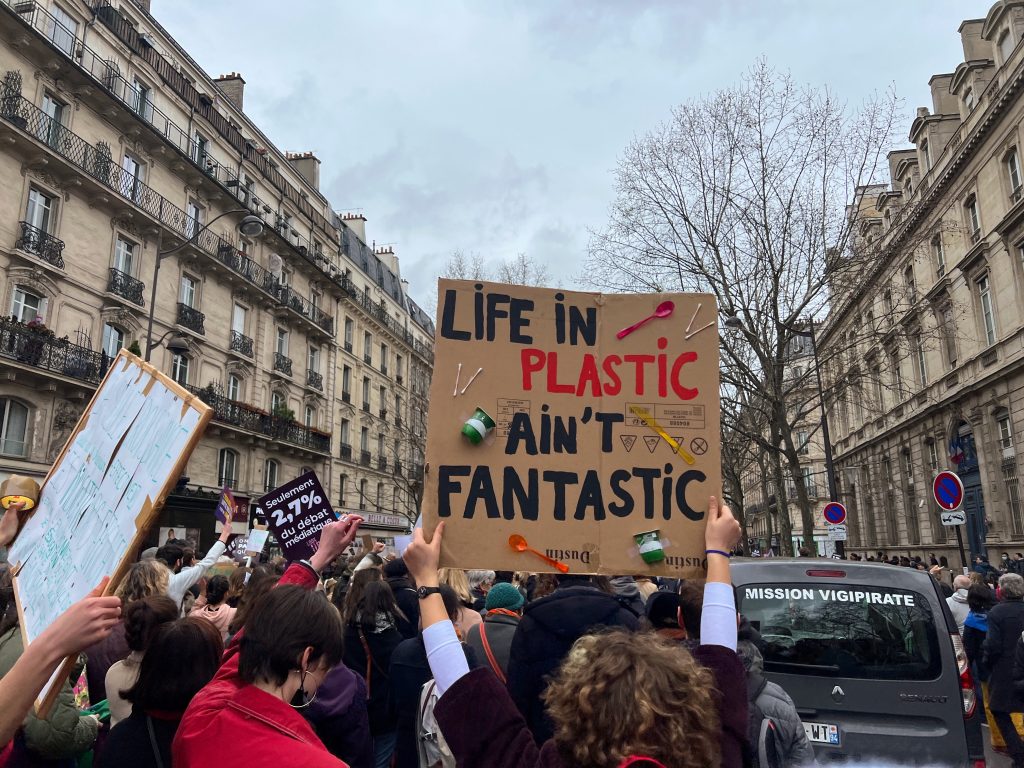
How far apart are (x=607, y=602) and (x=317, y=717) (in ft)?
4.63

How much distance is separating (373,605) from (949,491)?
36.0 feet

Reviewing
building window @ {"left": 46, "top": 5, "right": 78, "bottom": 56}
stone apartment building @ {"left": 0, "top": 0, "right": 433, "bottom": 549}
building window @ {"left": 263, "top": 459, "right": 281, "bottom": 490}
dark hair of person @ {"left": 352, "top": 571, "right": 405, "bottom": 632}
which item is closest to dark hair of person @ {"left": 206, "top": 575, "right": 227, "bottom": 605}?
dark hair of person @ {"left": 352, "top": 571, "right": 405, "bottom": 632}

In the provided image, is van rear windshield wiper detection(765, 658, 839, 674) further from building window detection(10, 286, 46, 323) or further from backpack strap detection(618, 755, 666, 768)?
building window detection(10, 286, 46, 323)

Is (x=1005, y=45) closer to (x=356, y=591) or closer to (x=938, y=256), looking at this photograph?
(x=938, y=256)

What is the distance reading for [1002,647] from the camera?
22.6 ft

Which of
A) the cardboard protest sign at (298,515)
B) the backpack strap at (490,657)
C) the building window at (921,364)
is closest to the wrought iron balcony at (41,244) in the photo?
the cardboard protest sign at (298,515)

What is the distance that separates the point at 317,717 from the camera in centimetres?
317

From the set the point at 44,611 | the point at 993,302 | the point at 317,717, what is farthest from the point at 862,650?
the point at 993,302

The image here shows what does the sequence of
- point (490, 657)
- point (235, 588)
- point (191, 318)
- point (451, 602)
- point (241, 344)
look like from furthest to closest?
1. point (241, 344)
2. point (191, 318)
3. point (235, 588)
4. point (451, 602)
5. point (490, 657)

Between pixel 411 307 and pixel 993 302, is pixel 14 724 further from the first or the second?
pixel 411 307

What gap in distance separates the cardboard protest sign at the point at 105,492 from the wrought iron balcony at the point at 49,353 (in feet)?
65.0

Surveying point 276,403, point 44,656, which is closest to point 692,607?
point 44,656

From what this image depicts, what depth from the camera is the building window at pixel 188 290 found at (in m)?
27.9

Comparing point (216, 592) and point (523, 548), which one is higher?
point (523, 548)
